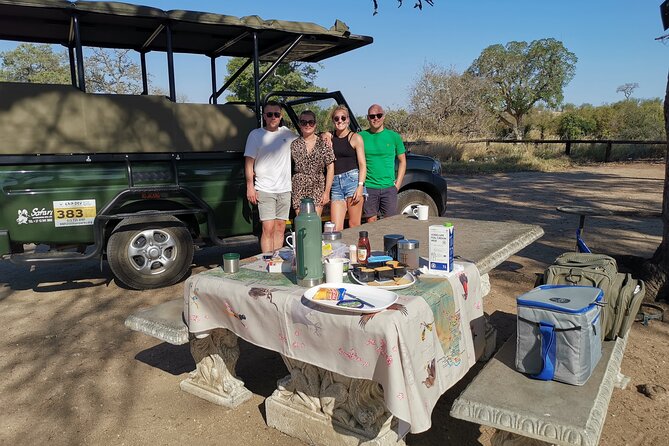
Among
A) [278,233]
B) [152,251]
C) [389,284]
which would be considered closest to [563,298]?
[389,284]

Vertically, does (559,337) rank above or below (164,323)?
above

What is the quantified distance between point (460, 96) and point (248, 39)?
29009mm

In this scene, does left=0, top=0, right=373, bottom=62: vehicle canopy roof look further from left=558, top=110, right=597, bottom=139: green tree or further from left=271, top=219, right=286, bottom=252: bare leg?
left=558, top=110, right=597, bottom=139: green tree

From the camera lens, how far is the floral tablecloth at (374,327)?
6.94 ft

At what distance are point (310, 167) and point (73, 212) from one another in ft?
7.41

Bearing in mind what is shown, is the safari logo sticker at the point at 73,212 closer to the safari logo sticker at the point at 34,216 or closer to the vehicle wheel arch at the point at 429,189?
the safari logo sticker at the point at 34,216

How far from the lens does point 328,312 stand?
7.47ft

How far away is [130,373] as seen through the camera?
376 cm

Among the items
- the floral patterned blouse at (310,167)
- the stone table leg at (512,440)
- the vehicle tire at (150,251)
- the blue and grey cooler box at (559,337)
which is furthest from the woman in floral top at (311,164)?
the stone table leg at (512,440)

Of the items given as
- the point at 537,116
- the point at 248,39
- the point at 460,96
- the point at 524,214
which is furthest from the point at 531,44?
the point at 248,39

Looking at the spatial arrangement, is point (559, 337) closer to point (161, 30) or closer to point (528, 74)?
point (161, 30)

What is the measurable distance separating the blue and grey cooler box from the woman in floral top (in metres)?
2.95

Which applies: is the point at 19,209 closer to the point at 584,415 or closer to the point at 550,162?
the point at 584,415

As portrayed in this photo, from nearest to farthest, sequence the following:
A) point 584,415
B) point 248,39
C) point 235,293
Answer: point 584,415
point 235,293
point 248,39
